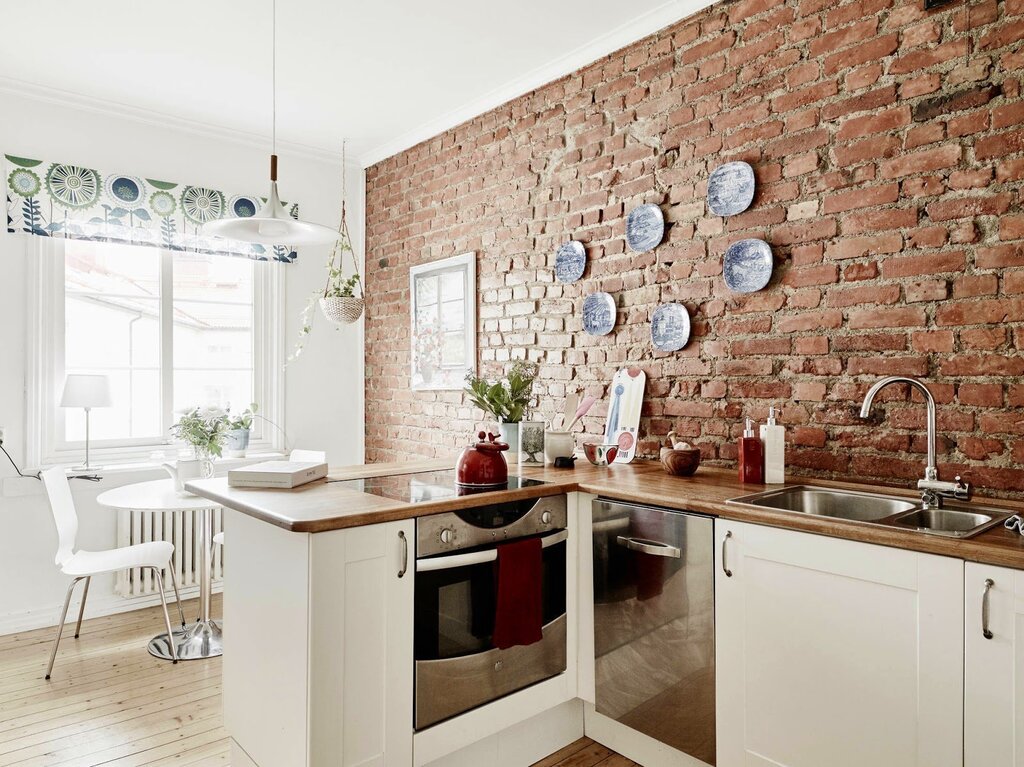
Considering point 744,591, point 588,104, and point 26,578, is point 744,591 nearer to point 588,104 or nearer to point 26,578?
point 588,104

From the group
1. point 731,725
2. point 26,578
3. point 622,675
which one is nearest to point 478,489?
point 622,675

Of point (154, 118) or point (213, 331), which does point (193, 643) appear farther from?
point (154, 118)

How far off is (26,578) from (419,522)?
276cm

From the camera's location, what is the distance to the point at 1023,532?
153 centimetres

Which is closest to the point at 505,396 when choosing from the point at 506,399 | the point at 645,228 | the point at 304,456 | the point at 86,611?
the point at 506,399

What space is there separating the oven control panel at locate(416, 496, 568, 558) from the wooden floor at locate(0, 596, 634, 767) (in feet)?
2.73

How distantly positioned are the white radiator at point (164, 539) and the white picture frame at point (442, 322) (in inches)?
58.1

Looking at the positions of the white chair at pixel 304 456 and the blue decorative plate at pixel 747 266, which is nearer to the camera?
the blue decorative plate at pixel 747 266

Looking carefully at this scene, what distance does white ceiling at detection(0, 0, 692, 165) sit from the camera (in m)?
2.77

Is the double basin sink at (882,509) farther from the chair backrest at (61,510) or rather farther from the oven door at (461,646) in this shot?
the chair backrest at (61,510)

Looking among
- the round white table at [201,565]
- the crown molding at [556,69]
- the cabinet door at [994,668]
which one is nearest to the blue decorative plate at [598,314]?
the crown molding at [556,69]

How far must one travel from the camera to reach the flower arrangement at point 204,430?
10.4 feet

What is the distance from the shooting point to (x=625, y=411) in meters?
2.92

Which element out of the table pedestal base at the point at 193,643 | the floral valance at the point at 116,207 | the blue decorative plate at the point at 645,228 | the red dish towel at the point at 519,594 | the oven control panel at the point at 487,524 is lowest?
the table pedestal base at the point at 193,643
